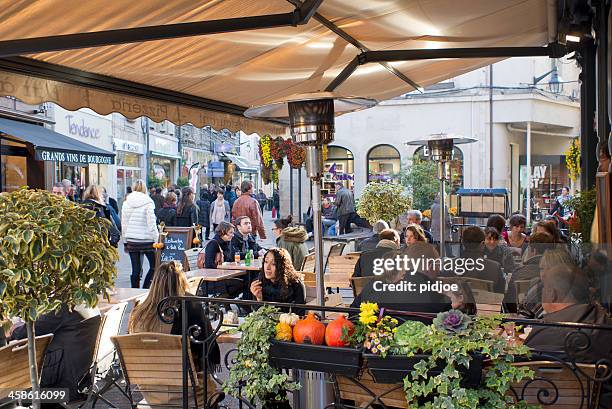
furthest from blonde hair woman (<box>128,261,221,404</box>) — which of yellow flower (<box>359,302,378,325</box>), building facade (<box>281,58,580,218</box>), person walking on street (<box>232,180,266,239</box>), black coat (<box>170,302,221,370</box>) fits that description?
building facade (<box>281,58,580,218</box>)

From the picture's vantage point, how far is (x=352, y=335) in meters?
3.23

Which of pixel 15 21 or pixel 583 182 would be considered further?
pixel 583 182

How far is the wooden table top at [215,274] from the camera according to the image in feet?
26.6

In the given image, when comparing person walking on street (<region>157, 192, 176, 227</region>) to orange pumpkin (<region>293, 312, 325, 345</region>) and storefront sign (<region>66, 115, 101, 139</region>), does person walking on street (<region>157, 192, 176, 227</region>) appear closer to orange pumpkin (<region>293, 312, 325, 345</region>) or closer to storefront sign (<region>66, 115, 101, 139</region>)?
storefront sign (<region>66, 115, 101, 139</region>)

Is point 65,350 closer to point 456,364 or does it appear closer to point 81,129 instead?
point 456,364

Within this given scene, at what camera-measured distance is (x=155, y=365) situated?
430 centimetres

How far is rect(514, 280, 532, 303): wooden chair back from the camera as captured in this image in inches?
248

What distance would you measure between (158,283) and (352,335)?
216 cm

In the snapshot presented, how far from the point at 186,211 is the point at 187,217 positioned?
0.45 ft

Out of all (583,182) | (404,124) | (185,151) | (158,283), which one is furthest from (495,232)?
(185,151)

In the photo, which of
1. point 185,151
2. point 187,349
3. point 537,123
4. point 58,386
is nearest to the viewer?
point 187,349

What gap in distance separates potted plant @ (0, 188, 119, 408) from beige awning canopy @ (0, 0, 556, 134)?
96 cm

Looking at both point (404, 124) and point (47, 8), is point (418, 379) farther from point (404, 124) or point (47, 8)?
point (404, 124)

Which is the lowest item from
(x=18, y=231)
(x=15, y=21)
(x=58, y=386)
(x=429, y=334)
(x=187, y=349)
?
(x=58, y=386)
